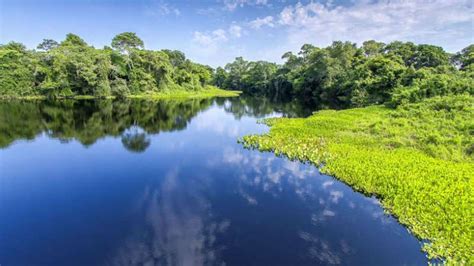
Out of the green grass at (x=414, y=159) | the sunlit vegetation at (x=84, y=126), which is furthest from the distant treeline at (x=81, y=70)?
the green grass at (x=414, y=159)

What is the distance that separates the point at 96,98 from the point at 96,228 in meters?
49.7

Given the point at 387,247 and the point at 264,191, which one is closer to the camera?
the point at 387,247

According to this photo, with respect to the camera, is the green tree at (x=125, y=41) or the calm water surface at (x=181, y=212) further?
the green tree at (x=125, y=41)

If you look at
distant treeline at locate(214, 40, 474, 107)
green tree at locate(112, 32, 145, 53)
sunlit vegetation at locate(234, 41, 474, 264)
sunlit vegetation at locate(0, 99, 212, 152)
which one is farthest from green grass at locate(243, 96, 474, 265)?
green tree at locate(112, 32, 145, 53)

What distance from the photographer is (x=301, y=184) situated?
40.5 feet

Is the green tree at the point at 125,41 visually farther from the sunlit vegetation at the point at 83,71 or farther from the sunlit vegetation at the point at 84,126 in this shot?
the sunlit vegetation at the point at 84,126

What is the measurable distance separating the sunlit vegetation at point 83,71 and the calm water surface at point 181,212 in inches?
1478

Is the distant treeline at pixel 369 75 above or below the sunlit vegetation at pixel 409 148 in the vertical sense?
above

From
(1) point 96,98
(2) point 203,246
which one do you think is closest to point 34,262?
(2) point 203,246

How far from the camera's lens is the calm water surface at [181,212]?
7430mm

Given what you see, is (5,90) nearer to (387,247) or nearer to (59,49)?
(59,49)

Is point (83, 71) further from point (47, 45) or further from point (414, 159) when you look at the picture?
point (414, 159)

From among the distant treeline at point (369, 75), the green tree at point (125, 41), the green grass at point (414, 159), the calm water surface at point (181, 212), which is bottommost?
the calm water surface at point (181, 212)

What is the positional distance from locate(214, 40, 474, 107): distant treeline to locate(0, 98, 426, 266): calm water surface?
2472 cm
